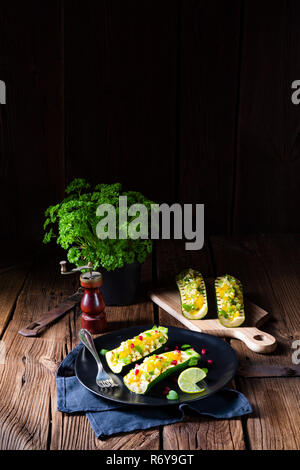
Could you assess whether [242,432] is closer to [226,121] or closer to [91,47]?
[226,121]

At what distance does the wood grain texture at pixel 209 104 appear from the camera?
2.20m

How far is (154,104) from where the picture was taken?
2.28 meters

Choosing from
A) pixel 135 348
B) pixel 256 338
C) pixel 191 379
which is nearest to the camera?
pixel 191 379

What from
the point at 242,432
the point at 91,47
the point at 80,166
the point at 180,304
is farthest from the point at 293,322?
the point at 91,47

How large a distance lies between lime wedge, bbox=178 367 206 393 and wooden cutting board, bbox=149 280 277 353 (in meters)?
0.25

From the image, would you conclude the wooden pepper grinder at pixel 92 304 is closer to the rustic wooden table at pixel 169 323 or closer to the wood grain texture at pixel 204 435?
the rustic wooden table at pixel 169 323

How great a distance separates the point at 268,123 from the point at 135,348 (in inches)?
48.3

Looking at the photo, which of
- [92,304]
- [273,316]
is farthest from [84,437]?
[273,316]

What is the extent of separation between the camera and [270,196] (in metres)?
2.42

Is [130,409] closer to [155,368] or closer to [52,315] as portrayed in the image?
[155,368]

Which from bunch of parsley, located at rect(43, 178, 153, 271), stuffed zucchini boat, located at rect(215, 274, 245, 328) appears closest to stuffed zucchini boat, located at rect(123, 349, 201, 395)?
stuffed zucchini boat, located at rect(215, 274, 245, 328)

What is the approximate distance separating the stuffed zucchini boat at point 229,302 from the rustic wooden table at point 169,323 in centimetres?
6

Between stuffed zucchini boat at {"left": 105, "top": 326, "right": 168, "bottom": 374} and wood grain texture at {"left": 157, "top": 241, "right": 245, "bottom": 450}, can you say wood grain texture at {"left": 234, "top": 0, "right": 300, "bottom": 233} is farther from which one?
wood grain texture at {"left": 157, "top": 241, "right": 245, "bottom": 450}

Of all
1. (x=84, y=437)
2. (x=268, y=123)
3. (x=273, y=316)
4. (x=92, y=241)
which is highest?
(x=268, y=123)
